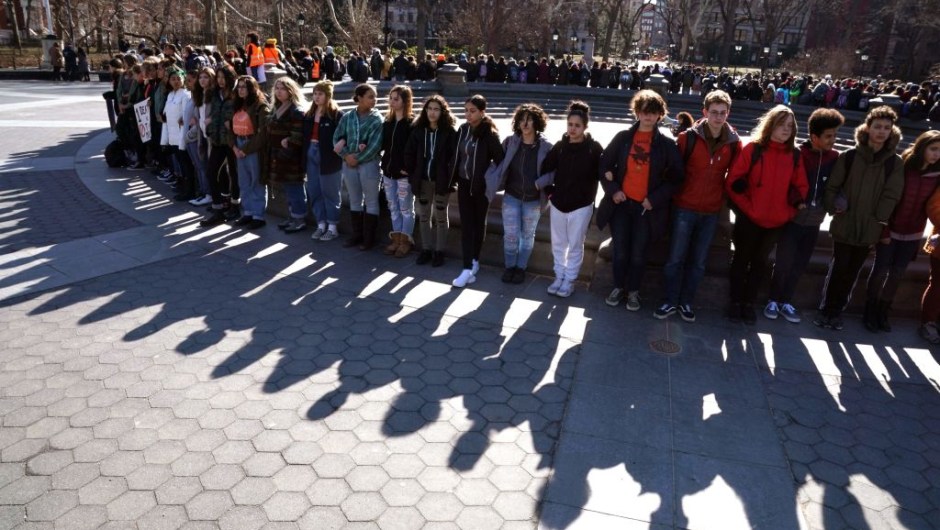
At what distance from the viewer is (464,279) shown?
6.34 metres

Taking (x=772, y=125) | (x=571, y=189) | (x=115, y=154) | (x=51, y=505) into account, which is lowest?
(x=51, y=505)

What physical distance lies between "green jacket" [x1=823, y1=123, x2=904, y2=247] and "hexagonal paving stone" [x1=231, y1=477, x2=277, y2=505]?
489cm

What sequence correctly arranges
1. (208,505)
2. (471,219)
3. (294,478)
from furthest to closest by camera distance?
(471,219)
(294,478)
(208,505)

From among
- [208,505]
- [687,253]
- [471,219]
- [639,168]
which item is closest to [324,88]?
[471,219]

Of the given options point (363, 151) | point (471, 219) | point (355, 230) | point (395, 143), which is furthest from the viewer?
point (355, 230)

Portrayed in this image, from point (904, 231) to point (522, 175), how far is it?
333cm

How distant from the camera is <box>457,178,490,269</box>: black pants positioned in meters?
6.27

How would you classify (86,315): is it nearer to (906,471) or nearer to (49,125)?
(906,471)

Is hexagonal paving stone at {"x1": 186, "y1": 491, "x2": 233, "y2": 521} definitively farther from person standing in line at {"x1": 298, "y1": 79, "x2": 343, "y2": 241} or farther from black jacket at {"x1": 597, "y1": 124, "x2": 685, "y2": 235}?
person standing in line at {"x1": 298, "y1": 79, "x2": 343, "y2": 241}

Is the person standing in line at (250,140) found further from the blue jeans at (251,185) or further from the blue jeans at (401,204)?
the blue jeans at (401,204)

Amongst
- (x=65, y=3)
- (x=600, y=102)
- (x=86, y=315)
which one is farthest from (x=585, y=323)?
(x=65, y=3)

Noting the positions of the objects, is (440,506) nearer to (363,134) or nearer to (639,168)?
(639,168)

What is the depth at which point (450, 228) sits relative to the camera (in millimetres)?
7102

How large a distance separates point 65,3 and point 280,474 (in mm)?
40960
